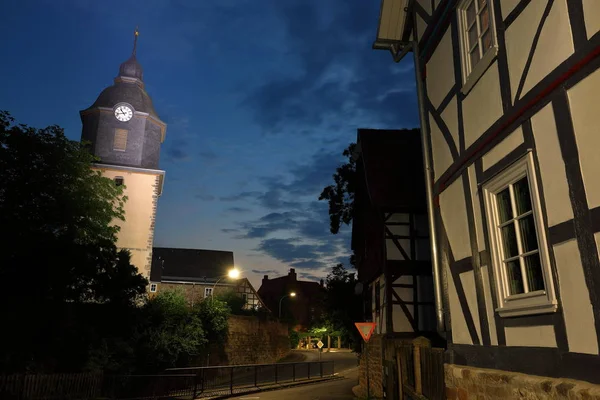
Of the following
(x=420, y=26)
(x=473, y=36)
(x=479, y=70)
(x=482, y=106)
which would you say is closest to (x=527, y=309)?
(x=482, y=106)

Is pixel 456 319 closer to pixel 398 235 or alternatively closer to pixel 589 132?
pixel 589 132

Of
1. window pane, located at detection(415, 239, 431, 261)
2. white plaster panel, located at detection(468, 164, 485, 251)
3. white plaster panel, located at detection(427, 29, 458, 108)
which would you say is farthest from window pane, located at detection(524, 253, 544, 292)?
window pane, located at detection(415, 239, 431, 261)

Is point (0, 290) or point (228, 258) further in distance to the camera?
point (228, 258)

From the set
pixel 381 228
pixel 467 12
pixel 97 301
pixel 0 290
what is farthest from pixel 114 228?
pixel 467 12

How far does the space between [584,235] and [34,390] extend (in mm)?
12290

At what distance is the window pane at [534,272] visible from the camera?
14.8ft

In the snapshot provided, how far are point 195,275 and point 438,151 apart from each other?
4399 centimetres

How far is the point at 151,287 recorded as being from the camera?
4431 cm

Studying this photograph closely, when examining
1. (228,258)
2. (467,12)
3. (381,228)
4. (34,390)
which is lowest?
(34,390)

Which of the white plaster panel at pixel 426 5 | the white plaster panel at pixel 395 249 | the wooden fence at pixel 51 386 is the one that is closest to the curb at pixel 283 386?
the wooden fence at pixel 51 386

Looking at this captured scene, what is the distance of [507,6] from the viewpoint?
5105mm

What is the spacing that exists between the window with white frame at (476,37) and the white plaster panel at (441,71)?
0.43 meters

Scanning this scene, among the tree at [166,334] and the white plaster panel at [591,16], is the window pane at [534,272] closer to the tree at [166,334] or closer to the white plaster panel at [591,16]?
the white plaster panel at [591,16]

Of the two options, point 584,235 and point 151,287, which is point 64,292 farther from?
point 151,287
